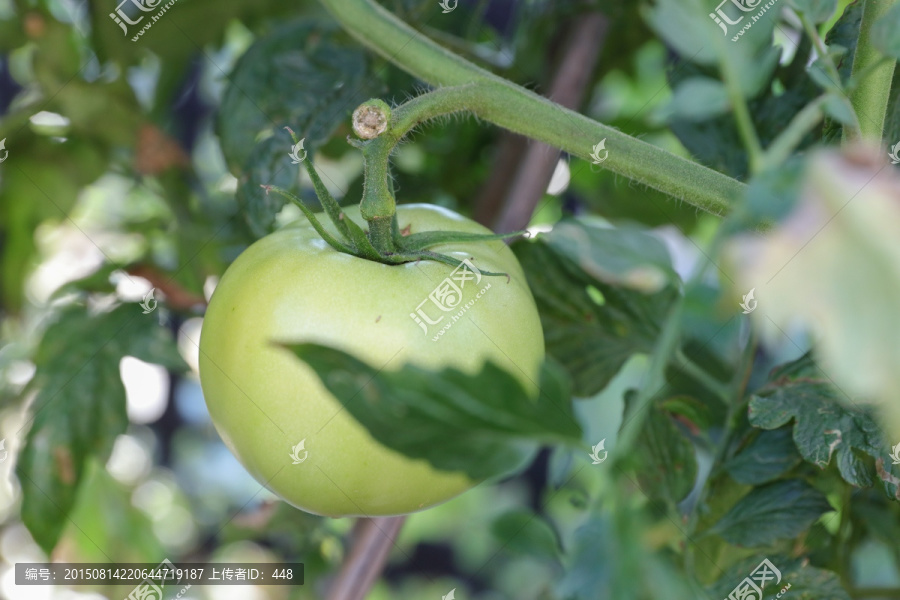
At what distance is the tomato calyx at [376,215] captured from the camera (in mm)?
365

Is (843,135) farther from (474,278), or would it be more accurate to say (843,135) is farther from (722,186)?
(474,278)

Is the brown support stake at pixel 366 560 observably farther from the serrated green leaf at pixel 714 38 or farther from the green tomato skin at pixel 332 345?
the serrated green leaf at pixel 714 38

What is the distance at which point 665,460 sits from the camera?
0.50 m

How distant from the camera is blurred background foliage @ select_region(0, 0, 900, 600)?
489 mm

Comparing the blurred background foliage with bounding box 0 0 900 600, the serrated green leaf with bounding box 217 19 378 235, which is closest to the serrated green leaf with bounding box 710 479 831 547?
the blurred background foliage with bounding box 0 0 900 600

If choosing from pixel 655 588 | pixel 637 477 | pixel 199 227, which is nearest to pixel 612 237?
pixel 655 588
